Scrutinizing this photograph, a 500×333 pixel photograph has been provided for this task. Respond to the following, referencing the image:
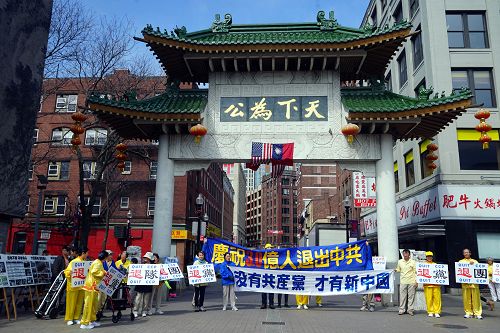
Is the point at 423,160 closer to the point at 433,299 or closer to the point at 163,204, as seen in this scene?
the point at 433,299

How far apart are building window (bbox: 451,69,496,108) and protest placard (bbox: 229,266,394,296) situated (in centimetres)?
1444

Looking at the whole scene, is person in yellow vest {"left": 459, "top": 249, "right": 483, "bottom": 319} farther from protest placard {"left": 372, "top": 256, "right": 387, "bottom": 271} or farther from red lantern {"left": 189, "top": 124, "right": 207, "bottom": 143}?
red lantern {"left": 189, "top": 124, "right": 207, "bottom": 143}

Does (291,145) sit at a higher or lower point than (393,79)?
lower

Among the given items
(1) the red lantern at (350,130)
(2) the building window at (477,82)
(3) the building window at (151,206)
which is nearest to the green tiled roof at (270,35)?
(1) the red lantern at (350,130)

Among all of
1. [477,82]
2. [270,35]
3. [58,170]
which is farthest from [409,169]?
[58,170]

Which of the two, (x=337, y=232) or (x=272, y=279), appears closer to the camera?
(x=272, y=279)

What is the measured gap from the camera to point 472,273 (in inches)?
497

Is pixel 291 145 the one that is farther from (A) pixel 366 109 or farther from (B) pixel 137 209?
(B) pixel 137 209

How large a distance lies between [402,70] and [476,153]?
928 cm

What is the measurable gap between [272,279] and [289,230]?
332 ft

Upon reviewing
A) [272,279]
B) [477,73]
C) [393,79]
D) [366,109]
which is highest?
[393,79]

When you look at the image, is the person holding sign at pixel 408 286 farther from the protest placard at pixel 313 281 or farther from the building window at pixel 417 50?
the building window at pixel 417 50

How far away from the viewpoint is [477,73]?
22812mm

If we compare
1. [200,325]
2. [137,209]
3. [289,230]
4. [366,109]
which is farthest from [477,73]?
[289,230]
